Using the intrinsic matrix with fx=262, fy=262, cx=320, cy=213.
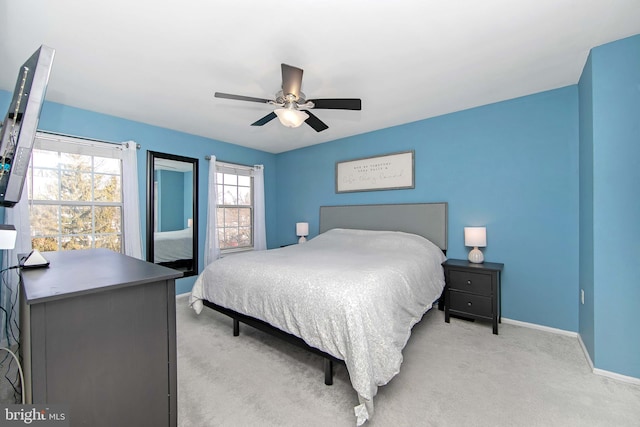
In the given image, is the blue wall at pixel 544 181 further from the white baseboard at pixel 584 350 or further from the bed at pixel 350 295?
the bed at pixel 350 295

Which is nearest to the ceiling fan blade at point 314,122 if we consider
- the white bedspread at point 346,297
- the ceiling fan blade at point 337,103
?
the ceiling fan blade at point 337,103

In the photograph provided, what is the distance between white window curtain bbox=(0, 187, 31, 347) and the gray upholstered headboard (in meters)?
3.57

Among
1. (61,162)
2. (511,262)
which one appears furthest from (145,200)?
(511,262)

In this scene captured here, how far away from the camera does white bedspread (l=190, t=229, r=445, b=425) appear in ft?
5.30

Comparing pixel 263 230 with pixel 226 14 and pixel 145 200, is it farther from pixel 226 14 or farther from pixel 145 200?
pixel 226 14

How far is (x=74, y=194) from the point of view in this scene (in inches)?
122

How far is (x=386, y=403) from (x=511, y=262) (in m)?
2.21

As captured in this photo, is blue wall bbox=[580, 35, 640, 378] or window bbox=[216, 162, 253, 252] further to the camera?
window bbox=[216, 162, 253, 252]

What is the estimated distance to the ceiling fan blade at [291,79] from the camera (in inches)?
75.3

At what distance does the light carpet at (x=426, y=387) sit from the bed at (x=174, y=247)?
1.75 m

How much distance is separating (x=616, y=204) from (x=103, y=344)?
3166 millimetres

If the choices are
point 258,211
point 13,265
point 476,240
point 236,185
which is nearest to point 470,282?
point 476,240

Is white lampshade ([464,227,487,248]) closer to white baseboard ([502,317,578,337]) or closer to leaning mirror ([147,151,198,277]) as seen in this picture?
white baseboard ([502,317,578,337])

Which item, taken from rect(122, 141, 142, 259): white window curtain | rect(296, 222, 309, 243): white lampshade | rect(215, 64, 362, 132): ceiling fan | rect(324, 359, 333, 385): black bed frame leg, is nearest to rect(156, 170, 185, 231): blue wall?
rect(122, 141, 142, 259): white window curtain
